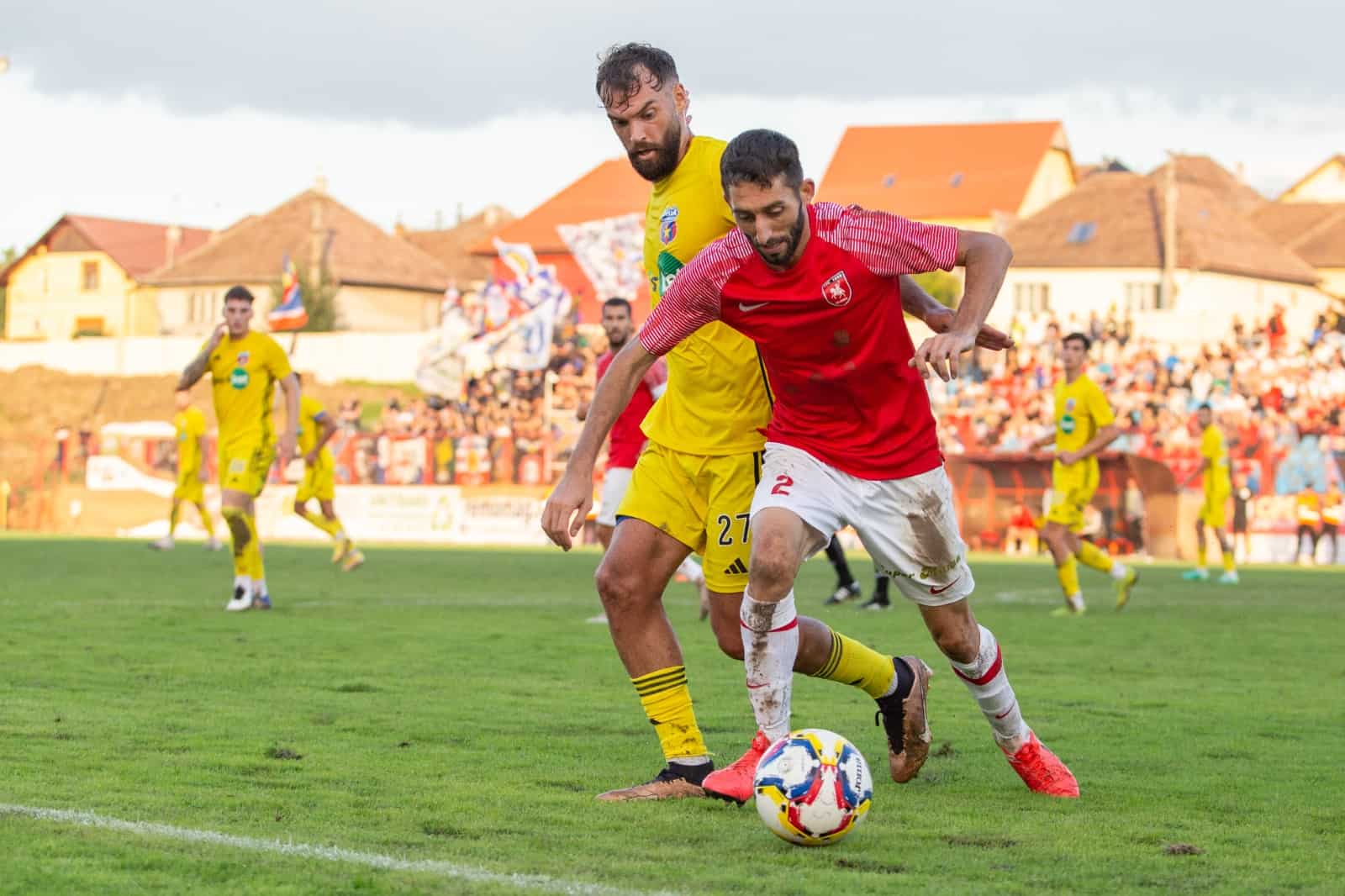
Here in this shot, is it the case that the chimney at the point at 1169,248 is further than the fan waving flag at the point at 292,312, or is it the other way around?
the chimney at the point at 1169,248

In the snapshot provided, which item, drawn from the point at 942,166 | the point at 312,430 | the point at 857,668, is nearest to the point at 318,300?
the point at 942,166

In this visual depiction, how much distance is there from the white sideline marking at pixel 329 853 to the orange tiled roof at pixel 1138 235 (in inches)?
2508

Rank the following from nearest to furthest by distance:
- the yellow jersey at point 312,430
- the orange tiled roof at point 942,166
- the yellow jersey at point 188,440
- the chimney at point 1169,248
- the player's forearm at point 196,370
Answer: the player's forearm at point 196,370
the yellow jersey at point 312,430
the yellow jersey at point 188,440
the chimney at point 1169,248
the orange tiled roof at point 942,166

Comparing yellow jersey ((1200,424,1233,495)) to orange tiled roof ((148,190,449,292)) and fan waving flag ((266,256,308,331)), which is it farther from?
orange tiled roof ((148,190,449,292))

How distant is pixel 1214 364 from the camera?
3466cm

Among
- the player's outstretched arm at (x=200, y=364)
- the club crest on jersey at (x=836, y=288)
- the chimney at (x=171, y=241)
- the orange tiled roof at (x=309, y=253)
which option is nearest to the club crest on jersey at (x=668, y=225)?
the club crest on jersey at (x=836, y=288)

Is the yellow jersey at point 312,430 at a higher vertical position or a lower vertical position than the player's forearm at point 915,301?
→ lower

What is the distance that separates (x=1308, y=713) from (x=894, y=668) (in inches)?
141

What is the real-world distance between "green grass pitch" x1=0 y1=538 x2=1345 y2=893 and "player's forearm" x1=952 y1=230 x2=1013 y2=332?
1.54 meters

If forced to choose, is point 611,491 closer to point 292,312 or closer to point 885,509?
point 885,509

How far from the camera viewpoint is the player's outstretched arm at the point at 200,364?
12.9 metres

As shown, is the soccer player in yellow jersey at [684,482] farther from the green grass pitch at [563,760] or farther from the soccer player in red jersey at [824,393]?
the green grass pitch at [563,760]

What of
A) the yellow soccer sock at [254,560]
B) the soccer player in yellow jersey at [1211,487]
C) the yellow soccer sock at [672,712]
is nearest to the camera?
the yellow soccer sock at [672,712]

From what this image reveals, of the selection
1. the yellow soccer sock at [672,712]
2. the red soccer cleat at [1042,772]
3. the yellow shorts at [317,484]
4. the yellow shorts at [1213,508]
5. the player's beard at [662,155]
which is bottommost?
the yellow shorts at [1213,508]
